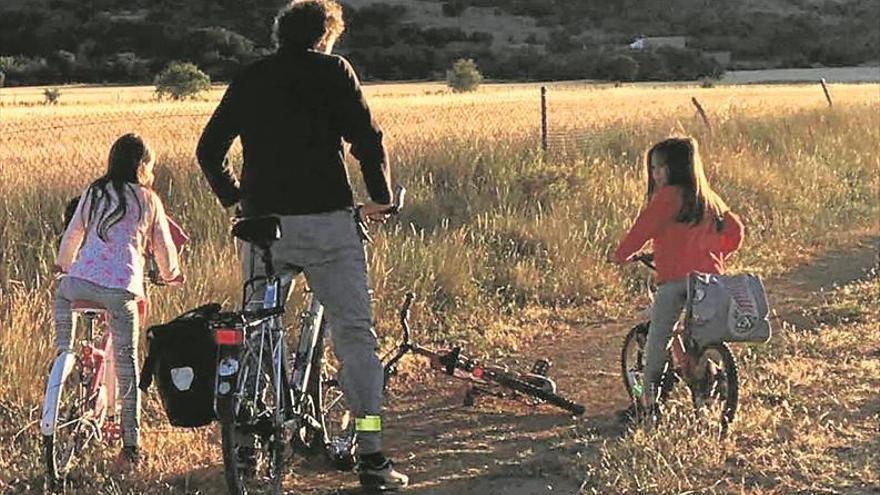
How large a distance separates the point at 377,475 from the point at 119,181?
1665 millimetres

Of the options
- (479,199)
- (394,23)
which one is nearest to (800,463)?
(479,199)

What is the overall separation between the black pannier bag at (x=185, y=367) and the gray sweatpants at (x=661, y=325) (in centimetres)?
230

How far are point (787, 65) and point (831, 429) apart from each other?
80.8m

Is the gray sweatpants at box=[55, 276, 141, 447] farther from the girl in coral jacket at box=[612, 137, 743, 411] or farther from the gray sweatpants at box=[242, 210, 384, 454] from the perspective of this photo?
the girl in coral jacket at box=[612, 137, 743, 411]

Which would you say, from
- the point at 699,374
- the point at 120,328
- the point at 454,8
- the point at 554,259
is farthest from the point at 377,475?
the point at 454,8

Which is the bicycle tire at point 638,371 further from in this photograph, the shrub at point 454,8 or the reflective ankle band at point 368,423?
the shrub at point 454,8

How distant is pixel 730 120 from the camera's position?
16.8 metres

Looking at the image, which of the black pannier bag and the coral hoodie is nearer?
the black pannier bag

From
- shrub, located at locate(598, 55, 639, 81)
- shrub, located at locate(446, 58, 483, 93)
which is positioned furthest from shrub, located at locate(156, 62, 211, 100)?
shrub, located at locate(598, 55, 639, 81)

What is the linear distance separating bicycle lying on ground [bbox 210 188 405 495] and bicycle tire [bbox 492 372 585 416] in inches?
56.7

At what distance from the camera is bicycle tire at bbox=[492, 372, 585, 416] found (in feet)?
19.1

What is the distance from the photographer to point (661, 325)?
17.9 ft

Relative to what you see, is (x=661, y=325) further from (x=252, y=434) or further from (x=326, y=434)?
(x=252, y=434)

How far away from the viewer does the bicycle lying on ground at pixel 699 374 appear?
17.5ft
